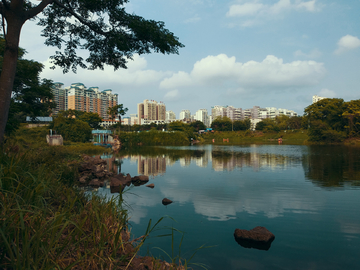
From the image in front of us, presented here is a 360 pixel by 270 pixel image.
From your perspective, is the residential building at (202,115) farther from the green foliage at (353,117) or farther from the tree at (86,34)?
the tree at (86,34)

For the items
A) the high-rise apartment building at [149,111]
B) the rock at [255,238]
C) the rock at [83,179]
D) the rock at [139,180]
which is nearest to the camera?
the rock at [255,238]

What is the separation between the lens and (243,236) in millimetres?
4895

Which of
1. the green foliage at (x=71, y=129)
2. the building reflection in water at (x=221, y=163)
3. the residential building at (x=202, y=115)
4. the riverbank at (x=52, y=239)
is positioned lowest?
the building reflection in water at (x=221, y=163)

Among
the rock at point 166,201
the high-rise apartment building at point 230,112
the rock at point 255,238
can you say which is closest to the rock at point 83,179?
the rock at point 166,201

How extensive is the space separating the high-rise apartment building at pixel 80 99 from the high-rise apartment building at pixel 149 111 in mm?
30479

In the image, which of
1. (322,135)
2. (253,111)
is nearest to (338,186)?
(322,135)

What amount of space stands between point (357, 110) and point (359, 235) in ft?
145

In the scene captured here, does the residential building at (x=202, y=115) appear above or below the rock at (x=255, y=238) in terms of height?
above

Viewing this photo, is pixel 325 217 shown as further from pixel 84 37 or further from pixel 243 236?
pixel 84 37

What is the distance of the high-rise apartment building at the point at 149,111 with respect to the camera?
137875mm

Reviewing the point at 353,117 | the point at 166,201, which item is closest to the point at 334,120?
the point at 353,117

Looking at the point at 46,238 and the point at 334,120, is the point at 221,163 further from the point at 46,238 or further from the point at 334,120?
the point at 334,120

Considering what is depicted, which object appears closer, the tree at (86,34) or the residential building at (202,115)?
the tree at (86,34)

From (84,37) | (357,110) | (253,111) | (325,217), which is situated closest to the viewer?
(325,217)
